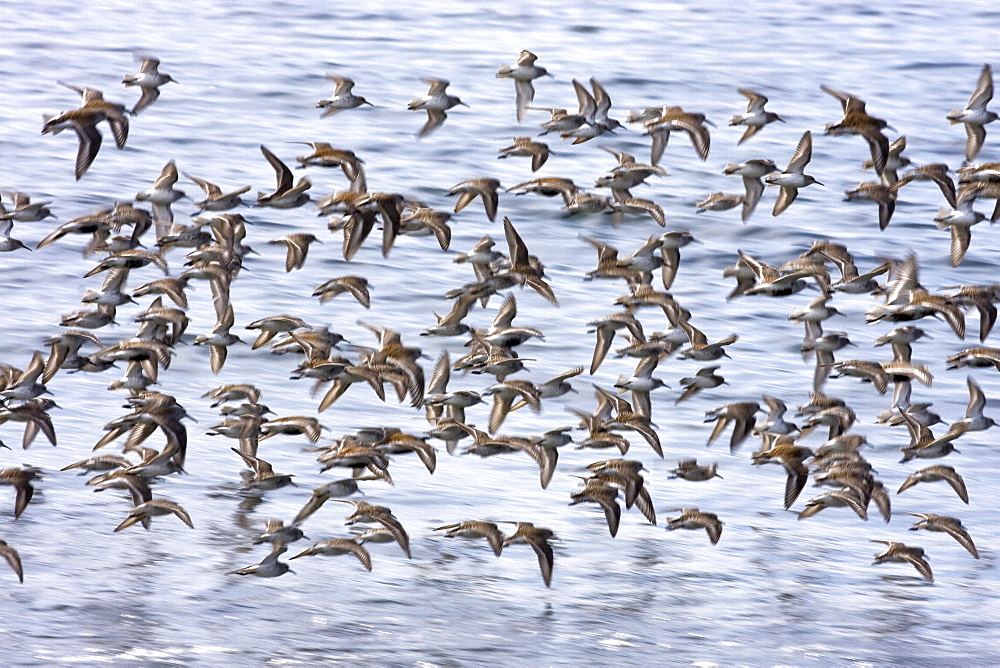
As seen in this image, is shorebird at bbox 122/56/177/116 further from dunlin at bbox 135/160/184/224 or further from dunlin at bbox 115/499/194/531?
dunlin at bbox 115/499/194/531

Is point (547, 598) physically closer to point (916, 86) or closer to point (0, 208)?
point (0, 208)

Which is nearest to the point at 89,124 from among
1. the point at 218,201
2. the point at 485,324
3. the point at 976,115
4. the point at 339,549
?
the point at 218,201

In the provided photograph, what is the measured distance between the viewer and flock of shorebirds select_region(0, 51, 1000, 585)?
13180 mm

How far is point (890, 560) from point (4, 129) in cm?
2195

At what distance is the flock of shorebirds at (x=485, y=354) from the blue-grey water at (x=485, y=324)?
366 millimetres

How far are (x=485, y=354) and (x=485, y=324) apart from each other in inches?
229

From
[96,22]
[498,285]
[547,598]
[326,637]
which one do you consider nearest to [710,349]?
[498,285]

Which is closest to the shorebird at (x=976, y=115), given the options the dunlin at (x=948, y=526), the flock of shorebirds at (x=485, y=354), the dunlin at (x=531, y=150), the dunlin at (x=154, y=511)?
the flock of shorebirds at (x=485, y=354)

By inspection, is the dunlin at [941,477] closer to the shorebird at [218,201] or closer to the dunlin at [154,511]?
the dunlin at [154,511]

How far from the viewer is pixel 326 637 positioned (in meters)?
11.7

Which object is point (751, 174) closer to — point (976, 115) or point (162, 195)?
point (976, 115)

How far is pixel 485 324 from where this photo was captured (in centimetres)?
2006

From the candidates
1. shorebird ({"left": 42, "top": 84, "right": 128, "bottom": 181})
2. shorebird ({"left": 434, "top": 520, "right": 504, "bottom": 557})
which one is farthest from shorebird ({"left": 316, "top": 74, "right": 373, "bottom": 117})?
shorebird ({"left": 434, "top": 520, "right": 504, "bottom": 557})

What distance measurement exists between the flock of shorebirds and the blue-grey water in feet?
1.20
